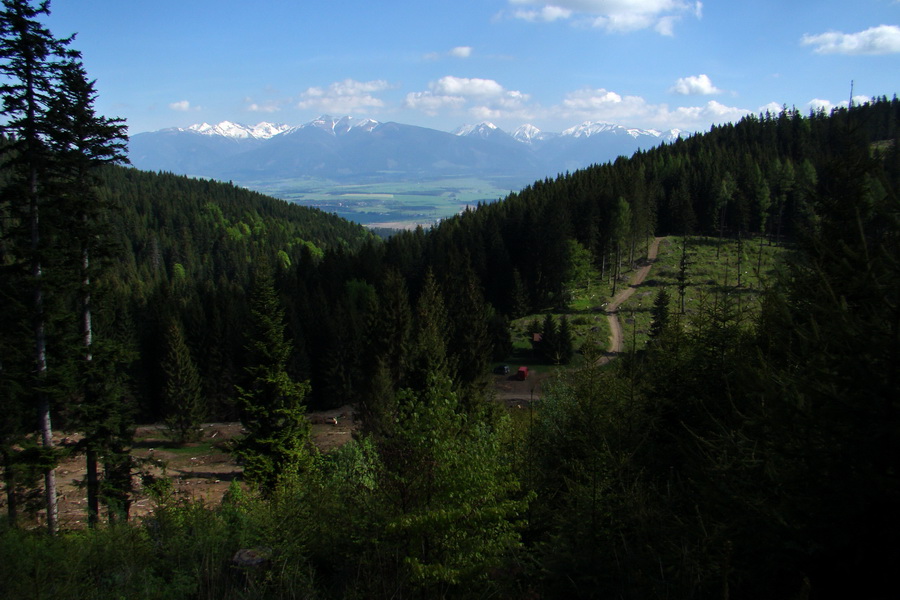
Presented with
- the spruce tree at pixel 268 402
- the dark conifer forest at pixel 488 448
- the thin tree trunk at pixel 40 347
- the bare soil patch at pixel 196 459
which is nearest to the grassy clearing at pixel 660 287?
the dark conifer forest at pixel 488 448

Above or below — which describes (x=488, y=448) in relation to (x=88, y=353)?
below

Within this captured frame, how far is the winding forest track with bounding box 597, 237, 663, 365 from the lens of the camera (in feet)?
165

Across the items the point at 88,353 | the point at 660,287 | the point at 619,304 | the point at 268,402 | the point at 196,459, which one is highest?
the point at 88,353

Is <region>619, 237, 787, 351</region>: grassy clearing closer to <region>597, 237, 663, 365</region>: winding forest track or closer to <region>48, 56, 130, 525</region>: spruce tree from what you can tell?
<region>597, 237, 663, 365</region>: winding forest track

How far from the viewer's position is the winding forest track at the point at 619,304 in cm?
5031

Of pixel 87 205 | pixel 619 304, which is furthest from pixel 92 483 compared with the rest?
pixel 619 304

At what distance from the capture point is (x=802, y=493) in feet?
16.5

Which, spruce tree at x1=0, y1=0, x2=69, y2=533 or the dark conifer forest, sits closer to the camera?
the dark conifer forest

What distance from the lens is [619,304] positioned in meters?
60.8

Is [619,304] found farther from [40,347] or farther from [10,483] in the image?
[10,483]

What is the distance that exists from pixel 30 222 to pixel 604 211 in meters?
68.0

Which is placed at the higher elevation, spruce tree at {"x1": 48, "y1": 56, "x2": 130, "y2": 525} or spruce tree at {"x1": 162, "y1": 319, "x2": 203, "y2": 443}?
spruce tree at {"x1": 48, "y1": 56, "x2": 130, "y2": 525}

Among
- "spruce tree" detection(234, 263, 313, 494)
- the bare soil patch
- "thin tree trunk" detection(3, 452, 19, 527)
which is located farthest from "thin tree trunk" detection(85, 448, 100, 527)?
the bare soil patch

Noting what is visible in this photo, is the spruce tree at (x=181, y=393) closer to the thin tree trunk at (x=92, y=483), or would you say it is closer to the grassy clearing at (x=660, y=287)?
the thin tree trunk at (x=92, y=483)
